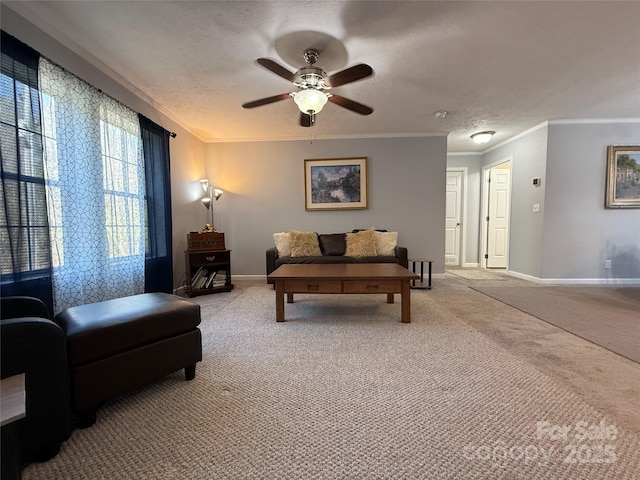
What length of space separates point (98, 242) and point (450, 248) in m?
6.15

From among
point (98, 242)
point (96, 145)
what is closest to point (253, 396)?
point (98, 242)

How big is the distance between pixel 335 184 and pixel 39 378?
13.5 feet

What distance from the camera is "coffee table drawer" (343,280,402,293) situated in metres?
2.48

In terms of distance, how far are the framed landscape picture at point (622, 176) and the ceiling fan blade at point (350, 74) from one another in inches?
178

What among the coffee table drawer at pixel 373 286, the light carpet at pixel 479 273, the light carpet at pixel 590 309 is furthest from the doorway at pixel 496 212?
the coffee table drawer at pixel 373 286

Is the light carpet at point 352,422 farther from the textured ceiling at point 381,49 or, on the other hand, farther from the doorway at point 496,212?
A: the doorway at point 496,212

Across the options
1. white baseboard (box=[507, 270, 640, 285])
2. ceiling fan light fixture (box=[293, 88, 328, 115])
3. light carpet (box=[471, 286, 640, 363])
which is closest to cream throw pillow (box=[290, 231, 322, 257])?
ceiling fan light fixture (box=[293, 88, 328, 115])

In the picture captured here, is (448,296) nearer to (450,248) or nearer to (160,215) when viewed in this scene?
(450,248)

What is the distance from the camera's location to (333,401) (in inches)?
55.8

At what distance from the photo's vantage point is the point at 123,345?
1342 millimetres

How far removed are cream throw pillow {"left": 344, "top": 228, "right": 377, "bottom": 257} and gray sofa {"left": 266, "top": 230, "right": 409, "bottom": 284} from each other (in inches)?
4.0

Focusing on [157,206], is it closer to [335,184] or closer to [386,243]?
[335,184]

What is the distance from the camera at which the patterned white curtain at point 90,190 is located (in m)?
1.98

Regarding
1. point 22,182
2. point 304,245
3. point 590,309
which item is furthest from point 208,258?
point 590,309
